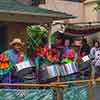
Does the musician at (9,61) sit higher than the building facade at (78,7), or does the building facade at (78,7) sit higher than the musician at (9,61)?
the building facade at (78,7)

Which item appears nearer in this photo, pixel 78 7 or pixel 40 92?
pixel 40 92

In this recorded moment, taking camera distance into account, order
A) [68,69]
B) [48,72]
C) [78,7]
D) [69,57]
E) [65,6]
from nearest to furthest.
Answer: [48,72], [68,69], [69,57], [65,6], [78,7]

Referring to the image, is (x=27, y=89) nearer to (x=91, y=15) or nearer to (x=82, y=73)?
(x=82, y=73)

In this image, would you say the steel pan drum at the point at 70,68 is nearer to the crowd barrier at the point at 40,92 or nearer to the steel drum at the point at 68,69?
the steel drum at the point at 68,69

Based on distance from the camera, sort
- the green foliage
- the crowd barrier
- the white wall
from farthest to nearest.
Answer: the white wall
the green foliage
the crowd barrier

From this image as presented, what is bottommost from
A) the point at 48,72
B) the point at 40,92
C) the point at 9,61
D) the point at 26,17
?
the point at 40,92

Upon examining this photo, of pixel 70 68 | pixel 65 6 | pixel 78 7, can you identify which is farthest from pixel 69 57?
pixel 78 7

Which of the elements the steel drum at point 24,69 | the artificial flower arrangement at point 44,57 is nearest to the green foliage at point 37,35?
the artificial flower arrangement at point 44,57

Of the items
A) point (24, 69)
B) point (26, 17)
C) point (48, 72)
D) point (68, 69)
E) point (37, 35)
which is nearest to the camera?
point (24, 69)

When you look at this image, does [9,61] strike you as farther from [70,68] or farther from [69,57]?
[69,57]

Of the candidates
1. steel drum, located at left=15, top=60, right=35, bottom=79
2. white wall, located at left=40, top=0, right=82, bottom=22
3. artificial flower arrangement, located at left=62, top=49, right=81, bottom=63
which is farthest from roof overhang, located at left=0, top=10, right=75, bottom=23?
white wall, located at left=40, top=0, right=82, bottom=22

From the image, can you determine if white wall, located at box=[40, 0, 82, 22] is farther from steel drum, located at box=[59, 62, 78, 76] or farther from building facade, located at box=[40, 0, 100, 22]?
steel drum, located at box=[59, 62, 78, 76]

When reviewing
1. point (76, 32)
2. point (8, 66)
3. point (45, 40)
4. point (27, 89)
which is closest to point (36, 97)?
point (27, 89)

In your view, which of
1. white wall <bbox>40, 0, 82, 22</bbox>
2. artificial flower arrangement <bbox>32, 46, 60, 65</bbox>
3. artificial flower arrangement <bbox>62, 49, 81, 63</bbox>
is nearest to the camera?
artificial flower arrangement <bbox>32, 46, 60, 65</bbox>
